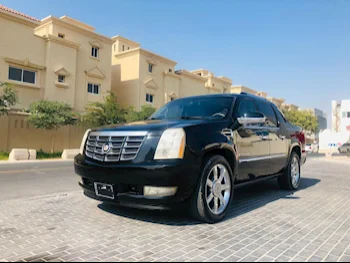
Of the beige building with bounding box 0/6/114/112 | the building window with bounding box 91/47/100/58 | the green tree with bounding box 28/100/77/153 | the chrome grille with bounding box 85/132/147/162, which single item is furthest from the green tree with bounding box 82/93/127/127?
the chrome grille with bounding box 85/132/147/162

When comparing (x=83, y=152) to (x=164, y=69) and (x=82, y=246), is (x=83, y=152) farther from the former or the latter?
(x=164, y=69)

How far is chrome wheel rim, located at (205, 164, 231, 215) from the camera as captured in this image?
388 cm

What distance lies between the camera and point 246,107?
200 inches

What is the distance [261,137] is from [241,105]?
69 centimetres

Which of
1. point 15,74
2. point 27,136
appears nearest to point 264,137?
point 27,136

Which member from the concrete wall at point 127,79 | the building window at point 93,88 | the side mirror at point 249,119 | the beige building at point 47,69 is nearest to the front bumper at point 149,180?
the side mirror at point 249,119

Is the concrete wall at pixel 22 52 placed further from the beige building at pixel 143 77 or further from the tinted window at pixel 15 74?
the beige building at pixel 143 77

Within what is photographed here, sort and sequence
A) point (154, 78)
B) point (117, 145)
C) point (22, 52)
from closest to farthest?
point (117, 145) < point (22, 52) < point (154, 78)

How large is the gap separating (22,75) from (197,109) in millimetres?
20195

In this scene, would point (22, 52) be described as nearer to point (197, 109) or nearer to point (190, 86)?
point (197, 109)

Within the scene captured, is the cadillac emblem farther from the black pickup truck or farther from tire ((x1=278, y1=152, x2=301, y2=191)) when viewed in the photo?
tire ((x1=278, y1=152, x2=301, y2=191))

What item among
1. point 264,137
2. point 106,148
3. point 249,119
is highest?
point 249,119

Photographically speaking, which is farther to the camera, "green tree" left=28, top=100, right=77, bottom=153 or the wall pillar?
the wall pillar

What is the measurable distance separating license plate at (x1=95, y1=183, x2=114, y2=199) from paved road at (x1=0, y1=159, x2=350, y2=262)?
1.21 feet
